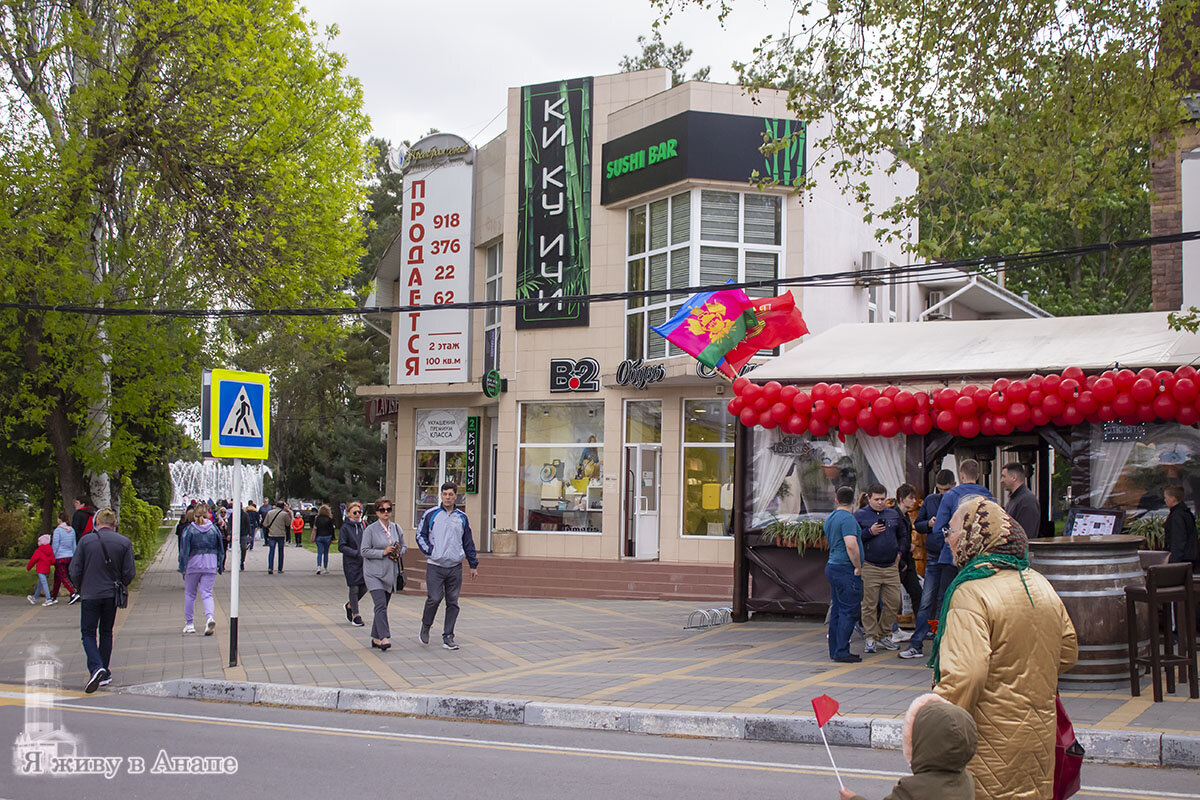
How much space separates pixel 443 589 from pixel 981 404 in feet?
21.8

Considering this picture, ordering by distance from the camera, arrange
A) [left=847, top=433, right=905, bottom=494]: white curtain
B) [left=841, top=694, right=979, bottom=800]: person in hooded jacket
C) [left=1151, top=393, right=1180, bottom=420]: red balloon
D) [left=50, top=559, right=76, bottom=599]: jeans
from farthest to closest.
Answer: [left=50, top=559, right=76, bottom=599]: jeans → [left=847, top=433, right=905, bottom=494]: white curtain → [left=1151, top=393, right=1180, bottom=420]: red balloon → [left=841, top=694, right=979, bottom=800]: person in hooded jacket

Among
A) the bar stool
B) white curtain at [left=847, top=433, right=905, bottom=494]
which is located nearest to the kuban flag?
white curtain at [left=847, top=433, right=905, bottom=494]

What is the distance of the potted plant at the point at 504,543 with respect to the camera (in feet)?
80.6

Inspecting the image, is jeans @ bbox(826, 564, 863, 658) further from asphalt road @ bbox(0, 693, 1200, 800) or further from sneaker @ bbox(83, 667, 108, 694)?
sneaker @ bbox(83, 667, 108, 694)

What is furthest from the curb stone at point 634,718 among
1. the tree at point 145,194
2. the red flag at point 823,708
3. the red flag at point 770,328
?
the tree at point 145,194

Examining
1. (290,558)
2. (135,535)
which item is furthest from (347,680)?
(290,558)

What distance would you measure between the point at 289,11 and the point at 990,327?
16.0 m

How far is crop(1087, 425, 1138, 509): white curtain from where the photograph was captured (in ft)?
41.1

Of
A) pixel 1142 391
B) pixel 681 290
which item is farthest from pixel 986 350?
pixel 681 290

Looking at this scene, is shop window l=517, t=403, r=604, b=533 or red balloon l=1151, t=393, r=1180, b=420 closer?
red balloon l=1151, t=393, r=1180, b=420

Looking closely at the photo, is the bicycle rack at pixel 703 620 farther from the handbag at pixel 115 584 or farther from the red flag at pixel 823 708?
the red flag at pixel 823 708

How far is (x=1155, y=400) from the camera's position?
11734 mm

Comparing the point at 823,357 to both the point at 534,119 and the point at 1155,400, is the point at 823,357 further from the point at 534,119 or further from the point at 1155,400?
the point at 534,119

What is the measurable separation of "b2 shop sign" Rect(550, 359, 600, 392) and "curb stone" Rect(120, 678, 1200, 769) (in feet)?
46.5
